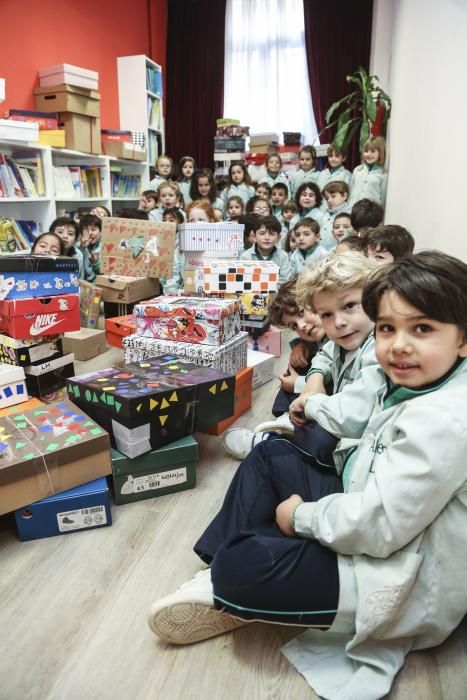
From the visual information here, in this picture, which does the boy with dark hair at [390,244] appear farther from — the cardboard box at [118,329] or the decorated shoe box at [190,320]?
the cardboard box at [118,329]

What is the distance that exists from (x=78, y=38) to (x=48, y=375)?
12.1ft

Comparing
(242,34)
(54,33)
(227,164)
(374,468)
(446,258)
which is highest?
(242,34)

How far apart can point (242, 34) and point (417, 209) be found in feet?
14.2

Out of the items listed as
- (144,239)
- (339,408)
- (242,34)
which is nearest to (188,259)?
(144,239)

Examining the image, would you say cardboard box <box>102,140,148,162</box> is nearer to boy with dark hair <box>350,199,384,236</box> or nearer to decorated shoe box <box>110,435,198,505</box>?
boy with dark hair <box>350,199,384,236</box>

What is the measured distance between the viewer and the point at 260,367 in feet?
7.55

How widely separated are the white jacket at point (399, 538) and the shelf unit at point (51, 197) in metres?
3.07

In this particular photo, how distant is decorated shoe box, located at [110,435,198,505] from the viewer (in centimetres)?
138

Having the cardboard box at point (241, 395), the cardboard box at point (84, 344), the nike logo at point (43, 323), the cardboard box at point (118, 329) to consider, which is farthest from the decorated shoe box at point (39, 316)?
the cardboard box at point (84, 344)

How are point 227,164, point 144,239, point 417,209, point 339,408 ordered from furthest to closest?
point 227,164
point 144,239
point 417,209
point 339,408

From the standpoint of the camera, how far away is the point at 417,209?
2.51 meters

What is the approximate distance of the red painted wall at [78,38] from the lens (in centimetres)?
352

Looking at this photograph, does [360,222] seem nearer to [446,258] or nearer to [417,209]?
[417,209]

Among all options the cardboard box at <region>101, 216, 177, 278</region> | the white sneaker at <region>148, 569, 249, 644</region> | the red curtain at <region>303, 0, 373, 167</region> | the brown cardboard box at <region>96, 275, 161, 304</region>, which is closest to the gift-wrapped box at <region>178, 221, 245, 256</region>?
the cardboard box at <region>101, 216, 177, 278</region>
